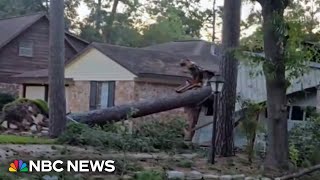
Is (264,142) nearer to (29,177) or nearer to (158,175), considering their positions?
(158,175)

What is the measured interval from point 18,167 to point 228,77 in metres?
6.40

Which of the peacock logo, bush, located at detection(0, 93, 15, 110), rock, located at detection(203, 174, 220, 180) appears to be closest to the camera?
the peacock logo

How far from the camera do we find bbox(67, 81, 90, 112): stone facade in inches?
950

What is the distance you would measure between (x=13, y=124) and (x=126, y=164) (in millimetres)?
7456

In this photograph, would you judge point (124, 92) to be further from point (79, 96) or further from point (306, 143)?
point (306, 143)

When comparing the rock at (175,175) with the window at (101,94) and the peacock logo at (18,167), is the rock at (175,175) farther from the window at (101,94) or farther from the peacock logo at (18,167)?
the window at (101,94)

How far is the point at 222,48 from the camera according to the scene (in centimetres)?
1339

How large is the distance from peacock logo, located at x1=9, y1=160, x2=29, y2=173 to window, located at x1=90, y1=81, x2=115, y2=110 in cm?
1390

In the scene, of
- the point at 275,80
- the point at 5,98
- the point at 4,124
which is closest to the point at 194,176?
the point at 275,80

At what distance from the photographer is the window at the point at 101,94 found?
2295 centimetres

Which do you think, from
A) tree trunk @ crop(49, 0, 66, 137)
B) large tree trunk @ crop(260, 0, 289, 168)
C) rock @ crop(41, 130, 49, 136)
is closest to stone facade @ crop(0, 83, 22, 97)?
rock @ crop(41, 130, 49, 136)

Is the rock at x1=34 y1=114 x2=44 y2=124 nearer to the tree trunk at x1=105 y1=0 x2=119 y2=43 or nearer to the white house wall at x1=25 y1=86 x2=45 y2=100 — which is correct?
the white house wall at x1=25 y1=86 x2=45 y2=100

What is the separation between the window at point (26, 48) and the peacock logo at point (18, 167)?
850 inches

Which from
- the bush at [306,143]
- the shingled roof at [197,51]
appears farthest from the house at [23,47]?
the bush at [306,143]
